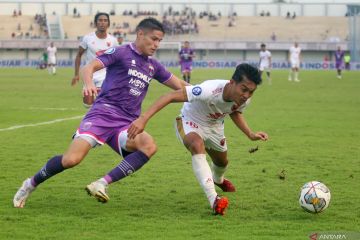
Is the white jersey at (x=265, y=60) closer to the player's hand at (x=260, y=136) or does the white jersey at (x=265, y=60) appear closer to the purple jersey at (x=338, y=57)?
the purple jersey at (x=338, y=57)

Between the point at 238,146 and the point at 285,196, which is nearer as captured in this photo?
the point at 285,196

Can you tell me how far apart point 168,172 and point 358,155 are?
367 cm

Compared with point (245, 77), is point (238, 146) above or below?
below

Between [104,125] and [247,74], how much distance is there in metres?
1.60

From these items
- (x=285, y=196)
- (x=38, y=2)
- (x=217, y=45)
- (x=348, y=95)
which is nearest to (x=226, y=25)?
(x=217, y=45)

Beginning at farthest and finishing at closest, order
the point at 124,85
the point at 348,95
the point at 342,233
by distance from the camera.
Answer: the point at 348,95 < the point at 124,85 < the point at 342,233

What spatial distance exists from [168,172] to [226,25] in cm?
7545

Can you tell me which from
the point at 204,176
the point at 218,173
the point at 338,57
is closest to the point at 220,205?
the point at 204,176

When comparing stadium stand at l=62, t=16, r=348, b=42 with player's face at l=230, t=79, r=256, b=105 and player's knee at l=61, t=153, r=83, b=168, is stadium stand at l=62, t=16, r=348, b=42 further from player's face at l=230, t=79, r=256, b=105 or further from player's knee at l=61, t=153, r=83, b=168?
player's knee at l=61, t=153, r=83, b=168

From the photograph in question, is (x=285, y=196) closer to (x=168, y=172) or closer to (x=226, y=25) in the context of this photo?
(x=168, y=172)

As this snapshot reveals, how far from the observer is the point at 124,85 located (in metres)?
8.49

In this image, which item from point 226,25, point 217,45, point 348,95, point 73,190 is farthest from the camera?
point 226,25

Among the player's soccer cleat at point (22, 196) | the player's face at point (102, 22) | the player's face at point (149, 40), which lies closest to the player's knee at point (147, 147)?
the player's face at point (149, 40)

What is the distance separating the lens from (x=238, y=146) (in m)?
14.1
